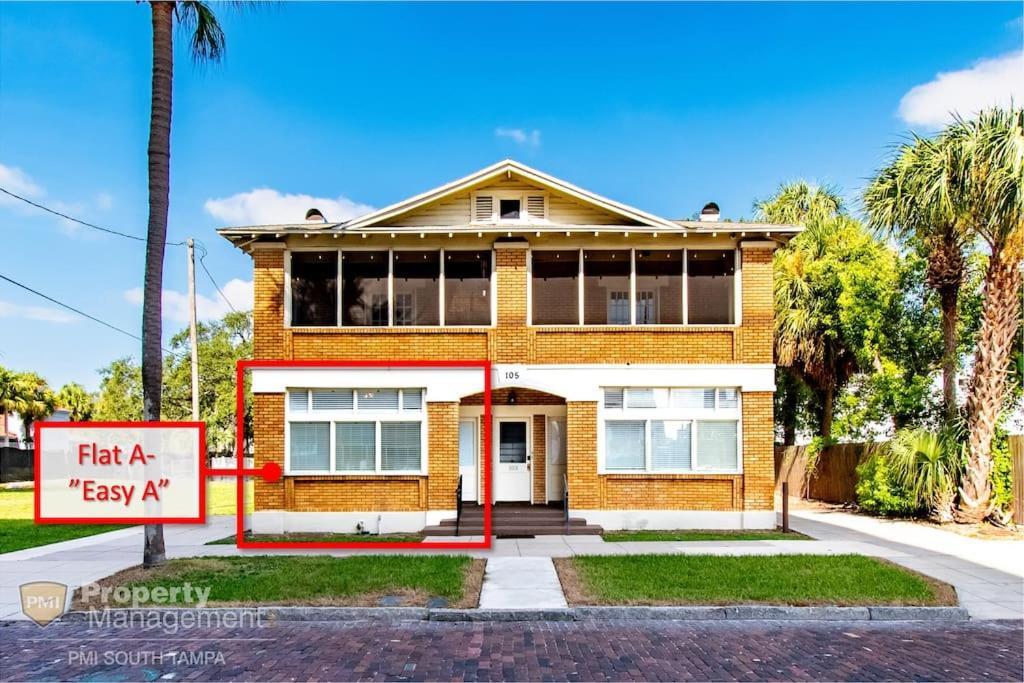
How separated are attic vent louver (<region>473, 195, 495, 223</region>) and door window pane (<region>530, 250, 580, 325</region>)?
4.50 ft

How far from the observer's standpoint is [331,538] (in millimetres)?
14711

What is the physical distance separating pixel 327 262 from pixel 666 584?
10.0 metres

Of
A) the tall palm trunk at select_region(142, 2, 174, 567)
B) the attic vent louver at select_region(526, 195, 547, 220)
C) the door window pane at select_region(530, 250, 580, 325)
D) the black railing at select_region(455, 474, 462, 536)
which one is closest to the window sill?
the black railing at select_region(455, 474, 462, 536)

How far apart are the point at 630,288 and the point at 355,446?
6.79m

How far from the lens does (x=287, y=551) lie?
13.4 metres

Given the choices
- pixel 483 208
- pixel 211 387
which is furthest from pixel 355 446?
pixel 211 387

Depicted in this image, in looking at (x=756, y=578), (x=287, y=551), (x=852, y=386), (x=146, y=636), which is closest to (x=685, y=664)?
(x=756, y=578)

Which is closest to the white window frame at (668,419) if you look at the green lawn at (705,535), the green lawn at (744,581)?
the green lawn at (705,535)

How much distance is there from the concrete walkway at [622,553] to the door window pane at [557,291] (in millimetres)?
4604

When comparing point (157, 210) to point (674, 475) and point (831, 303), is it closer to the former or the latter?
point (674, 475)

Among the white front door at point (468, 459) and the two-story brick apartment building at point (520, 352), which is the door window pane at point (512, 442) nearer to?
the white front door at point (468, 459)

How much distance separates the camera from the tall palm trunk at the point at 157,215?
10898 millimetres

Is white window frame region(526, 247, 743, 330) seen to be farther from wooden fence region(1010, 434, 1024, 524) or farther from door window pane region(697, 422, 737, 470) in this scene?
wooden fence region(1010, 434, 1024, 524)

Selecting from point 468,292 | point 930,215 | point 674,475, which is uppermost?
point 930,215
